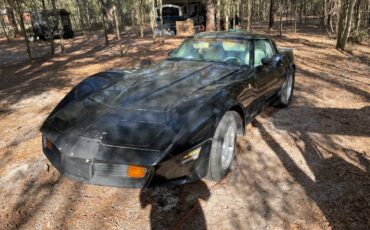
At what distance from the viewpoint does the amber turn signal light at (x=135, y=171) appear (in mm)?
2359

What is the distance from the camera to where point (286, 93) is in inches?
213

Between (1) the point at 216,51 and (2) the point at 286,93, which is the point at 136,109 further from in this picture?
(2) the point at 286,93

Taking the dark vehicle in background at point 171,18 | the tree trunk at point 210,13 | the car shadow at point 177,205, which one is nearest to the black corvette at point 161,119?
the car shadow at point 177,205

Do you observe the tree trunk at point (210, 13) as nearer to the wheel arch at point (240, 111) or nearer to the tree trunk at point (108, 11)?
the tree trunk at point (108, 11)

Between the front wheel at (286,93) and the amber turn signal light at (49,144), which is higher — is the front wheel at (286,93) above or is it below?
below

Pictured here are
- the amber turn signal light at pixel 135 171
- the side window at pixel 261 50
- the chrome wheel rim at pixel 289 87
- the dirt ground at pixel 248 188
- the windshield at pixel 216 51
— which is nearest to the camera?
the amber turn signal light at pixel 135 171

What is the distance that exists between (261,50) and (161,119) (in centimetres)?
259

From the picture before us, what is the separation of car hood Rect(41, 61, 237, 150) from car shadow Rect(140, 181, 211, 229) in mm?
599

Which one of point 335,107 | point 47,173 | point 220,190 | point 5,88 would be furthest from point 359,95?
point 5,88

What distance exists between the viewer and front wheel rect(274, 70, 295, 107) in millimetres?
5166

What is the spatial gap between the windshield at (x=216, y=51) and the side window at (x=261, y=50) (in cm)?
18

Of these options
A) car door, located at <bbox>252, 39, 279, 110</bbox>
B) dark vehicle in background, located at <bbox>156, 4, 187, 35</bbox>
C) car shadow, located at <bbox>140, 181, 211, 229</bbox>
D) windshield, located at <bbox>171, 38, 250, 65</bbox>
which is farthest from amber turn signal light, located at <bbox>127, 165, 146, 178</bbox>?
dark vehicle in background, located at <bbox>156, 4, 187, 35</bbox>

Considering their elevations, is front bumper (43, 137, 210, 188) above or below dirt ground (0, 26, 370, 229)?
above

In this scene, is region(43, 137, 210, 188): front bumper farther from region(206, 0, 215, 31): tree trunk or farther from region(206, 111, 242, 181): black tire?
region(206, 0, 215, 31): tree trunk
